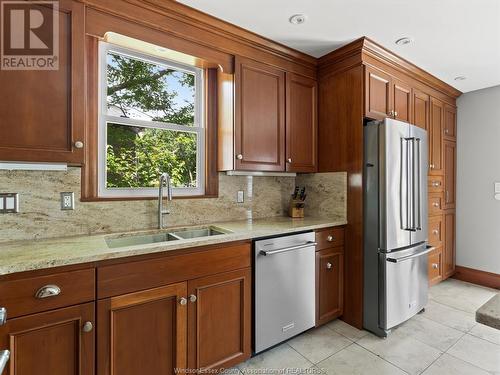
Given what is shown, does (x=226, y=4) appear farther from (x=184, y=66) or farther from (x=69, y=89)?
(x=69, y=89)

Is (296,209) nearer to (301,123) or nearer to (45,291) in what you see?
(301,123)

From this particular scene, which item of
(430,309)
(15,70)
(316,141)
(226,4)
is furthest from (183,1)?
(430,309)

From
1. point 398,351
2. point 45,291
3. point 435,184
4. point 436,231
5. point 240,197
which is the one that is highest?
point 435,184

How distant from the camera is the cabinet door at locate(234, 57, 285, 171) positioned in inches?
85.7

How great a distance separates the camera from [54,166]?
5.12 feet

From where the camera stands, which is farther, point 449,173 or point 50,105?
point 449,173

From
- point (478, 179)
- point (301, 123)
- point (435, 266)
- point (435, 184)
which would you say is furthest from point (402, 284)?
point (478, 179)

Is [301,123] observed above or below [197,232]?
above

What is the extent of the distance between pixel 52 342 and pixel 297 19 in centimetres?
245

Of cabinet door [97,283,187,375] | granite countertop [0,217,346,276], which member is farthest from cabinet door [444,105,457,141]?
cabinet door [97,283,187,375]

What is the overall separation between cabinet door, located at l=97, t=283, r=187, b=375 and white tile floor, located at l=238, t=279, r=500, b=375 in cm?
63

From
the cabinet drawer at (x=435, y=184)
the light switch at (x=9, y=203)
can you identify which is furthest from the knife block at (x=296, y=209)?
the light switch at (x=9, y=203)

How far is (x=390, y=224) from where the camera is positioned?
2.22m

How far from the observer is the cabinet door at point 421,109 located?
2.90m
